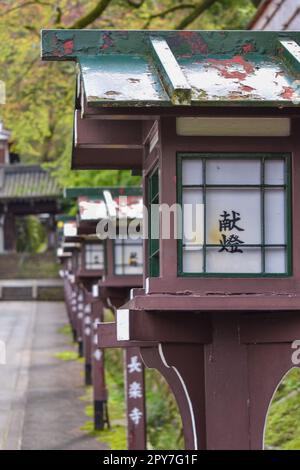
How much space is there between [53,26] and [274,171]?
14.6m

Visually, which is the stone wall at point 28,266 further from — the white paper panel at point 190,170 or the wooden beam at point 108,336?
the white paper panel at point 190,170

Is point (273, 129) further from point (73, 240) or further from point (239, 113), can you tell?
point (73, 240)

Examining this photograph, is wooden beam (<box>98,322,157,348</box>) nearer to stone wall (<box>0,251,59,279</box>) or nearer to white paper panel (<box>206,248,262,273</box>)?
white paper panel (<box>206,248,262,273</box>)

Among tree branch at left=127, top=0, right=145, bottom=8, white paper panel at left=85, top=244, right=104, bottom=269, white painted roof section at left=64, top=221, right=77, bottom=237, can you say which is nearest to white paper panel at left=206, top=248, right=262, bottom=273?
white painted roof section at left=64, top=221, right=77, bottom=237

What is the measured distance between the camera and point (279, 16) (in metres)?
17.6

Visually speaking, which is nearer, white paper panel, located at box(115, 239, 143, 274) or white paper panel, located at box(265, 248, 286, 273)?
white paper panel, located at box(265, 248, 286, 273)

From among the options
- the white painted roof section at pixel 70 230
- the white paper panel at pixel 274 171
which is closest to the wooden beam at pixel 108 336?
the white paper panel at pixel 274 171

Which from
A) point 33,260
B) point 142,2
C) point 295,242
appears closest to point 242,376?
point 295,242

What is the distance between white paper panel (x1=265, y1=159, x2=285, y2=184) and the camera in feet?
25.1

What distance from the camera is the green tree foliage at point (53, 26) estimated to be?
72.2ft

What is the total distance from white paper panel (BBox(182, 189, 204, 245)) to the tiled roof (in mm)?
53739

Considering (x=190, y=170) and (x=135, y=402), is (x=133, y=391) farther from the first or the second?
(x=190, y=170)

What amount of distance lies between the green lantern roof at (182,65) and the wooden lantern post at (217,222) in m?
0.01

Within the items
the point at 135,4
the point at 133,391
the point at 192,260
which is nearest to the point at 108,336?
the point at 192,260
